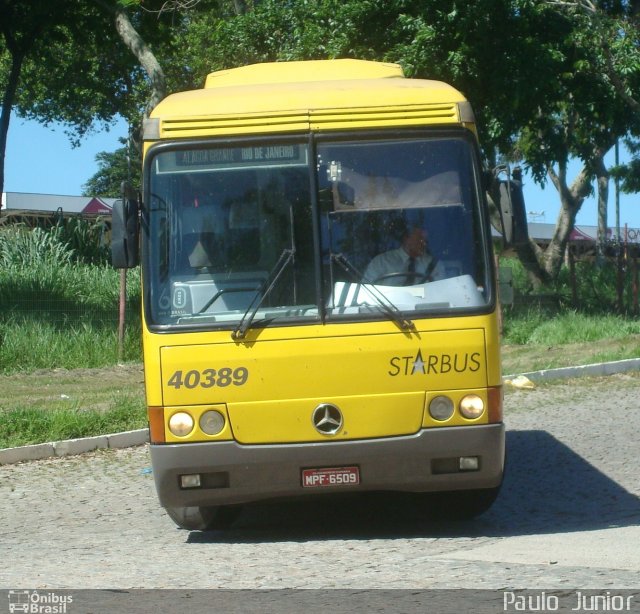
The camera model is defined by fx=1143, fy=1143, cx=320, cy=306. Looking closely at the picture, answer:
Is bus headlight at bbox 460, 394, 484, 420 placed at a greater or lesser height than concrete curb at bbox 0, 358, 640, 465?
greater

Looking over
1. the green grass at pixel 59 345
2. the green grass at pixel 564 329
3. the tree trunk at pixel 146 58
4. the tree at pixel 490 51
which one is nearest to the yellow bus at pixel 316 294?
the green grass at pixel 59 345

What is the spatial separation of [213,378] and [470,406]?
5.19ft

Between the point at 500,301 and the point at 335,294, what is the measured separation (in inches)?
56.5

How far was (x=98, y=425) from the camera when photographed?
11.8 m

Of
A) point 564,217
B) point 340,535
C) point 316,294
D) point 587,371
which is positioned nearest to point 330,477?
point 340,535

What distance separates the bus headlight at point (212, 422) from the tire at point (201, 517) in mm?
787

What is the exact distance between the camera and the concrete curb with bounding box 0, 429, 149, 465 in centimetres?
1084

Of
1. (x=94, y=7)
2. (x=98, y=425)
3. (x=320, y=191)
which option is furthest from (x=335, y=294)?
(x=94, y=7)

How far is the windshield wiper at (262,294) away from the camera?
6984 mm

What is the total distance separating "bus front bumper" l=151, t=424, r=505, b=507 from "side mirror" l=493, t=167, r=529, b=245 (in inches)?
53.2

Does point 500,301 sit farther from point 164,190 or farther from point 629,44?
point 629,44
